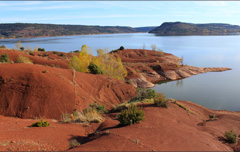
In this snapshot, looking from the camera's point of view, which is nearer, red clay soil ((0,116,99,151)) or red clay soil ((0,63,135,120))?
red clay soil ((0,116,99,151))

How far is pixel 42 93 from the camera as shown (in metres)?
16.2


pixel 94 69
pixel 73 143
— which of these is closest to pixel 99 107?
pixel 73 143

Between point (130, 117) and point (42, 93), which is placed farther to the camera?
point (42, 93)

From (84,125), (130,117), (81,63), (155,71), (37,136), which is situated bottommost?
(155,71)

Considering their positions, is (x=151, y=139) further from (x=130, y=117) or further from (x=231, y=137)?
(x=231, y=137)

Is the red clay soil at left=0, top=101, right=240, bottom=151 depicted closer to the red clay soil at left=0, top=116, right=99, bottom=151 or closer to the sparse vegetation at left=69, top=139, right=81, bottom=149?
the red clay soil at left=0, top=116, right=99, bottom=151

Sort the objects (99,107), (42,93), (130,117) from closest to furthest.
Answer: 1. (130,117)
2. (42,93)
3. (99,107)

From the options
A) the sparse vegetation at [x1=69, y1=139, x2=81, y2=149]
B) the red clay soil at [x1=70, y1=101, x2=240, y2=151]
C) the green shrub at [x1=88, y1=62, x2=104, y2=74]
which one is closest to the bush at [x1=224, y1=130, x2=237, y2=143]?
the red clay soil at [x1=70, y1=101, x2=240, y2=151]

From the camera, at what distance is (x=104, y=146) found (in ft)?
26.6

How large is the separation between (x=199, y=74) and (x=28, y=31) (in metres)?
194

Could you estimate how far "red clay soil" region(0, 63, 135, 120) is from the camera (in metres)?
15.0

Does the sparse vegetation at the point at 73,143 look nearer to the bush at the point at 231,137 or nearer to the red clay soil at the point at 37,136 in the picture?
the red clay soil at the point at 37,136

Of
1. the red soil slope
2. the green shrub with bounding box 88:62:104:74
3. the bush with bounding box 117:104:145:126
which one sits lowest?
the red soil slope

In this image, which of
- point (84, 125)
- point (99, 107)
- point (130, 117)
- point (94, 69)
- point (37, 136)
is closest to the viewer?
point (37, 136)
